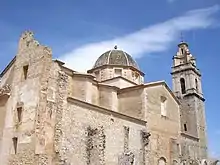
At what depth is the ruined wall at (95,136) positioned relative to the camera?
58.0 ft

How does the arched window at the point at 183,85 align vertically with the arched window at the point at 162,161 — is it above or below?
above

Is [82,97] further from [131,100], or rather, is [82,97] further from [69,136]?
[69,136]

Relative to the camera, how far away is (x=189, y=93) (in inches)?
1406

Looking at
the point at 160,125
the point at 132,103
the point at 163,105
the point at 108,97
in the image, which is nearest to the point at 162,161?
the point at 160,125

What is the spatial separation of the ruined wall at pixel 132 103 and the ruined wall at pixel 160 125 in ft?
1.73

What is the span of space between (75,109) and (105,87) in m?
7.13

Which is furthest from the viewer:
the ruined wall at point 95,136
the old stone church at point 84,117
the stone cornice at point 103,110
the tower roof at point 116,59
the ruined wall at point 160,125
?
the tower roof at point 116,59

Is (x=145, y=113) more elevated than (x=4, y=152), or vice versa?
(x=145, y=113)

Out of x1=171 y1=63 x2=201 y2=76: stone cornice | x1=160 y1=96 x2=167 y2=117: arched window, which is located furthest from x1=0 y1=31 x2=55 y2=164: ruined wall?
x1=171 y1=63 x2=201 y2=76: stone cornice

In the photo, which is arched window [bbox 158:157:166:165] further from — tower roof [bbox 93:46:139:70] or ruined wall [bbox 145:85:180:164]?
tower roof [bbox 93:46:139:70]

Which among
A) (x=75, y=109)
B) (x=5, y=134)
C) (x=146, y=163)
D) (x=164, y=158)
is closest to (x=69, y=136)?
(x=75, y=109)

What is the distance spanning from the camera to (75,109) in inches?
731

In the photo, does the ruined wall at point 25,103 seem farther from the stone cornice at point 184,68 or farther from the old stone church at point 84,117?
the stone cornice at point 184,68

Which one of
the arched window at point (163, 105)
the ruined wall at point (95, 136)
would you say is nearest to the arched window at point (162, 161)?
→ the ruined wall at point (95, 136)
